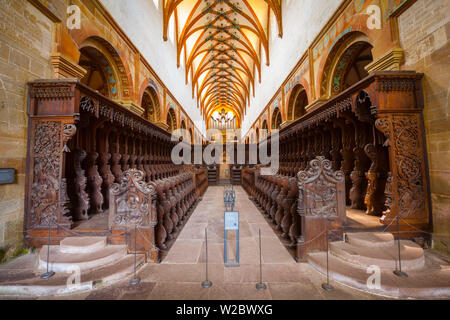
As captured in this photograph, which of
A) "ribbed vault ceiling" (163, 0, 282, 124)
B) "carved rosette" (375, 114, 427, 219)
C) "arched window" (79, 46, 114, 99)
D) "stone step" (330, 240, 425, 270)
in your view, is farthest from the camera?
"ribbed vault ceiling" (163, 0, 282, 124)

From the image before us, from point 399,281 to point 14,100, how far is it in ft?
15.9

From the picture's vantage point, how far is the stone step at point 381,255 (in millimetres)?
1936

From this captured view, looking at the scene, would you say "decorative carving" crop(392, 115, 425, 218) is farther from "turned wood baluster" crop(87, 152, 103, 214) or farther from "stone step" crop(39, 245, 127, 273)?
"turned wood baluster" crop(87, 152, 103, 214)

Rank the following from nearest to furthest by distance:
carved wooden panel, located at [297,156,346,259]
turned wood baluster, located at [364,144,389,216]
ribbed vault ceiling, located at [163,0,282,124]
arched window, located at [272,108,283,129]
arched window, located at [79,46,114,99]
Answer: carved wooden panel, located at [297,156,346,259] < turned wood baluster, located at [364,144,389,216] < arched window, located at [79,46,114,99] < ribbed vault ceiling, located at [163,0,282,124] < arched window, located at [272,108,283,129]

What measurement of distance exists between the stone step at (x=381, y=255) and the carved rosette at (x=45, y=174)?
3693 millimetres

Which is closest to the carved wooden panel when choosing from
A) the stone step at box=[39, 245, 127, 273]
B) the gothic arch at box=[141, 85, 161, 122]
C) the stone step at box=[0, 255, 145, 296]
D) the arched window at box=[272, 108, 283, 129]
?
the stone step at box=[0, 255, 145, 296]

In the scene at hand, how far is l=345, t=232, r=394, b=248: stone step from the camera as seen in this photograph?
2.21 meters

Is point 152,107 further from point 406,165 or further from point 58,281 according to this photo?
point 406,165

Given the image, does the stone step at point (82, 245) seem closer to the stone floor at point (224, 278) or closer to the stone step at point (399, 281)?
the stone floor at point (224, 278)

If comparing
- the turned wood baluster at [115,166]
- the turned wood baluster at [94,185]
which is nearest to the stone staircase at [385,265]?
the turned wood baluster at [94,185]

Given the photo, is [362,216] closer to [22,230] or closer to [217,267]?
[217,267]

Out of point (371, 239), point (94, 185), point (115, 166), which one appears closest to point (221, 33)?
point (115, 166)
